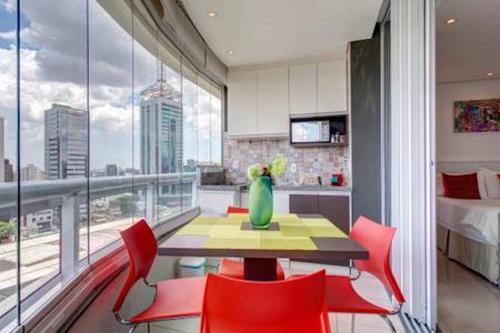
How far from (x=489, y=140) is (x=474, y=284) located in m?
2.86

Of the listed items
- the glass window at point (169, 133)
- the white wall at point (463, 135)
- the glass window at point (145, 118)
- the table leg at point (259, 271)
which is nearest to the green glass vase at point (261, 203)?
the table leg at point (259, 271)

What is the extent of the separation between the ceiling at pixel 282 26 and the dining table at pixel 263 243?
5.92ft

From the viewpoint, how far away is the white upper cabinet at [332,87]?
333 cm

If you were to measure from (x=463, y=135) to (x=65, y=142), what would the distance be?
5356 mm

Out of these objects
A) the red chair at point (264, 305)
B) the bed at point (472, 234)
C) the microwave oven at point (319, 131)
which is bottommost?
the bed at point (472, 234)

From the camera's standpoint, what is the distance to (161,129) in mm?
2459

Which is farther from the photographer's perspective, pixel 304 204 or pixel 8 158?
pixel 304 204

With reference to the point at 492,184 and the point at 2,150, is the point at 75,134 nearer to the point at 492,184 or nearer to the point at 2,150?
the point at 2,150

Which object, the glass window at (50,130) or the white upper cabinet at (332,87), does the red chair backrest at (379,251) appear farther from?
the white upper cabinet at (332,87)

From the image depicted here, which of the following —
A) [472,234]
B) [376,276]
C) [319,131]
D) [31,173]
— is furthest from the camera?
[319,131]

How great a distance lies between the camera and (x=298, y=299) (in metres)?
0.85

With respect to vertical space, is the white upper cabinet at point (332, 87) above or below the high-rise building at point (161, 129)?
above

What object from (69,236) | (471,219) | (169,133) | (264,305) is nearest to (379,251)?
(264,305)

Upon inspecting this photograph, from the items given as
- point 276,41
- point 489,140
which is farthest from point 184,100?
point 489,140
